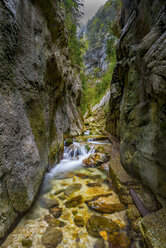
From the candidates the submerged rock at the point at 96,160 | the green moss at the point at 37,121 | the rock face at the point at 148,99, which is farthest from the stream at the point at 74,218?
the green moss at the point at 37,121

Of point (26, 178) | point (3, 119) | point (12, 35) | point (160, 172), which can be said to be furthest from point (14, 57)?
point (160, 172)

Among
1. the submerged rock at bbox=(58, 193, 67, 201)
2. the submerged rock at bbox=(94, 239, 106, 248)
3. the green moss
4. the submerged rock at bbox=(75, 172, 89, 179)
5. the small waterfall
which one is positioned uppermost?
the green moss

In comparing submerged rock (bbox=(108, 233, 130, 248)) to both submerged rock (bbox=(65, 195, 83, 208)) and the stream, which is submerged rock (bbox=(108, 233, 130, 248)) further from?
submerged rock (bbox=(65, 195, 83, 208))

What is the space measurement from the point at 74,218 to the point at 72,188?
1.29 meters

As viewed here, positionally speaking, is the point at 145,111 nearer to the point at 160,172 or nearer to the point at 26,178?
the point at 160,172

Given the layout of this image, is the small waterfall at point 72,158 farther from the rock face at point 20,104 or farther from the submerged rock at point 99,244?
the submerged rock at point 99,244

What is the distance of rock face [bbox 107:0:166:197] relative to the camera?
2.36 m

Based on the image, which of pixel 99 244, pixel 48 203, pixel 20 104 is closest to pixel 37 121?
pixel 20 104

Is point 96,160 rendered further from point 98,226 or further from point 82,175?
point 98,226

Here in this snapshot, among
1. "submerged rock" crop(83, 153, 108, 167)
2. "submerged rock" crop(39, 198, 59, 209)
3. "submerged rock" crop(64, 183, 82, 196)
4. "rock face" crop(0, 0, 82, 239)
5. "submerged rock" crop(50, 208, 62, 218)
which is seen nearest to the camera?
"rock face" crop(0, 0, 82, 239)

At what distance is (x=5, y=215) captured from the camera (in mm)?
2154

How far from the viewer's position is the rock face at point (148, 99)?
2.36 m

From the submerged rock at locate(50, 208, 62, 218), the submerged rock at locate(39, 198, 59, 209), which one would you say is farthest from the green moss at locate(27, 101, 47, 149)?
the submerged rock at locate(50, 208, 62, 218)

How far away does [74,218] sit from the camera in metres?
2.81
